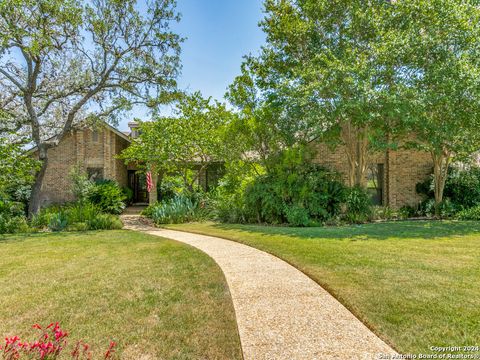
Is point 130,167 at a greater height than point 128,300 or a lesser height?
greater

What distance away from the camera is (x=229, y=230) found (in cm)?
963

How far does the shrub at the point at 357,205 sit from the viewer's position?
1157 cm

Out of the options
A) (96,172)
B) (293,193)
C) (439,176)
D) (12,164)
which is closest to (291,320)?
(293,193)

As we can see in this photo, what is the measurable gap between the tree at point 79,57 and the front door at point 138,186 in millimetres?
6691

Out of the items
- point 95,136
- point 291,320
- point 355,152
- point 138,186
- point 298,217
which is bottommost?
point 291,320

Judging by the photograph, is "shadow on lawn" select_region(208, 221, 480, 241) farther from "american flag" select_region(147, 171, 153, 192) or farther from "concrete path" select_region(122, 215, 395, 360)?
"american flag" select_region(147, 171, 153, 192)

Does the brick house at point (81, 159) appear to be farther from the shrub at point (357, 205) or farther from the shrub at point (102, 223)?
the shrub at point (357, 205)

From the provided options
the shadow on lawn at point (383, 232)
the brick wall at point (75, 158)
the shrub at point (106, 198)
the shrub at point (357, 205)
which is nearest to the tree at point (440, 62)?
the shrub at point (357, 205)

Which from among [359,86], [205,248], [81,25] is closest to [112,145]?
[81,25]

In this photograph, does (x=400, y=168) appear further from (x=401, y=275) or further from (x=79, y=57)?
(x=79, y=57)

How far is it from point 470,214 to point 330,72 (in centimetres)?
839

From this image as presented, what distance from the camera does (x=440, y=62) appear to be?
32.9 ft

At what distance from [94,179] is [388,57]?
17.1m

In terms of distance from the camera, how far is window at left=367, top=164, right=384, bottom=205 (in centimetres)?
1538
